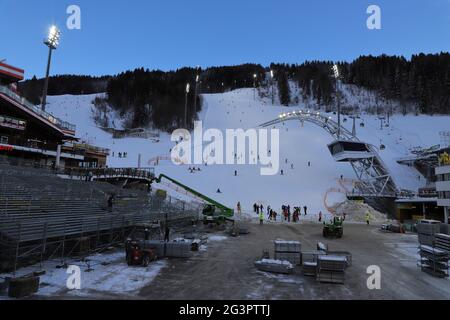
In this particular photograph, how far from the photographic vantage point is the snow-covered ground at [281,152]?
50.0m

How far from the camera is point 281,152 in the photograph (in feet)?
220

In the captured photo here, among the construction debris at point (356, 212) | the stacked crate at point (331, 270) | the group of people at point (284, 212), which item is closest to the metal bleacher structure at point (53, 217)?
the stacked crate at point (331, 270)

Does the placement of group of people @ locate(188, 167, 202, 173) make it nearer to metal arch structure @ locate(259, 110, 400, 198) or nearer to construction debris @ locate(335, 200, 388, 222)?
construction debris @ locate(335, 200, 388, 222)

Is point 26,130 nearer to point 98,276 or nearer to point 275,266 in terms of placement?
point 98,276

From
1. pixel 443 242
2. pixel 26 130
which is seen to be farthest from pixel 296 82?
pixel 443 242

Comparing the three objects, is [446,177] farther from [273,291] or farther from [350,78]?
[350,78]

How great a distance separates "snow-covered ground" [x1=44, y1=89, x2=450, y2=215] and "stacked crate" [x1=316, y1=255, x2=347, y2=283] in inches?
1303

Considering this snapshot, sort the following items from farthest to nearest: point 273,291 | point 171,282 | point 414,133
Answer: point 414,133 → point 171,282 → point 273,291

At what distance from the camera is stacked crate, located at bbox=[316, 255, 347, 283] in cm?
1275

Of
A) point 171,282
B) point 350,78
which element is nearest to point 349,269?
point 171,282

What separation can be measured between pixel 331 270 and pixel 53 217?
1281 centimetres

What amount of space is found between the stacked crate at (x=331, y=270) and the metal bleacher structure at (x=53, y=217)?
10.3m
